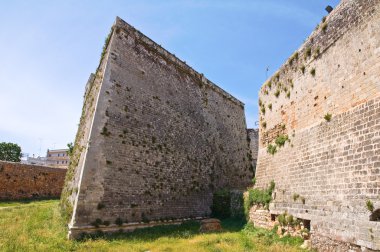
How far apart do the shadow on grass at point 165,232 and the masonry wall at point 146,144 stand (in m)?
0.39

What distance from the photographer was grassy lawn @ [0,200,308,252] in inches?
314

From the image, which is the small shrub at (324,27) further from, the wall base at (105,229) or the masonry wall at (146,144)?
the wall base at (105,229)

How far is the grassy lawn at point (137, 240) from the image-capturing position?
7.97m

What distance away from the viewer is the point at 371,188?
6.29 metres

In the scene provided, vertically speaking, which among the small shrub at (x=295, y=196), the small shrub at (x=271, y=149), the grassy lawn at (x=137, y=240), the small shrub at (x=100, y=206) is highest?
the small shrub at (x=271, y=149)

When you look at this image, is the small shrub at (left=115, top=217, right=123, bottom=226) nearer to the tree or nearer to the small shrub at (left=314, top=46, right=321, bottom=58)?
the small shrub at (left=314, top=46, right=321, bottom=58)

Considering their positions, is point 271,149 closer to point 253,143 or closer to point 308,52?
point 308,52

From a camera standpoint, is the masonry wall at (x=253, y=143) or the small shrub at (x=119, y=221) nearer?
Result: the small shrub at (x=119, y=221)

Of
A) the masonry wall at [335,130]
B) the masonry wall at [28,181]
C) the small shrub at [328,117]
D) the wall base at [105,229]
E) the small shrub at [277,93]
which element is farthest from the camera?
the masonry wall at [28,181]

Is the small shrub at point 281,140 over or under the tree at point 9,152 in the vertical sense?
under

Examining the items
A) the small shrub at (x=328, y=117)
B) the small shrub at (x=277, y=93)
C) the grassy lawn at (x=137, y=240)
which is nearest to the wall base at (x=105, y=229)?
the grassy lawn at (x=137, y=240)

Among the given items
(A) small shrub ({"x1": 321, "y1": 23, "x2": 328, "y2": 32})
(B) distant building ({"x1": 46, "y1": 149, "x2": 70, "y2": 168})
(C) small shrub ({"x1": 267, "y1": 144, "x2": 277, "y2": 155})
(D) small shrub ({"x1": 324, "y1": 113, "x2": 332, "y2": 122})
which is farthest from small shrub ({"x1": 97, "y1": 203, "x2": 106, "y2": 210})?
(B) distant building ({"x1": 46, "y1": 149, "x2": 70, "y2": 168})

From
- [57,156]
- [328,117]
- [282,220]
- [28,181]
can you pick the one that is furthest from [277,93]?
[57,156]

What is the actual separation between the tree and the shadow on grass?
46.1m
